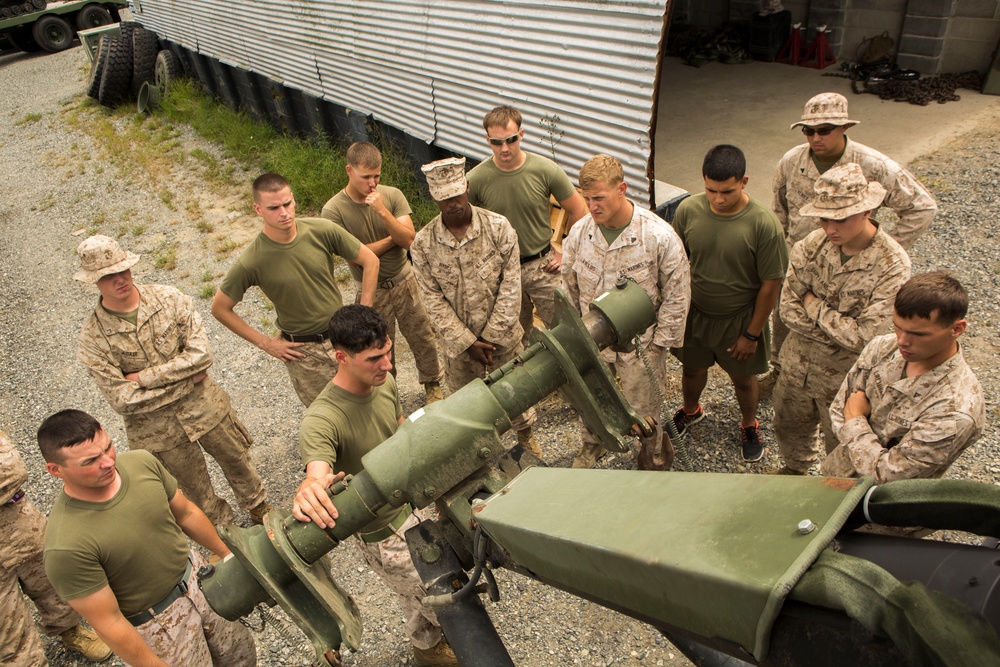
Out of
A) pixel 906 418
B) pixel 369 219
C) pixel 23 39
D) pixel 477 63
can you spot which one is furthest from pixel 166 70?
pixel 906 418

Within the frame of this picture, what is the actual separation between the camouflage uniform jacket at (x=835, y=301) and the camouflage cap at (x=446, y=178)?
6.22 ft

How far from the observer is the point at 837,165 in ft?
13.7

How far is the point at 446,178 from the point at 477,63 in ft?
10.7

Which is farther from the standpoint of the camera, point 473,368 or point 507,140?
point 473,368

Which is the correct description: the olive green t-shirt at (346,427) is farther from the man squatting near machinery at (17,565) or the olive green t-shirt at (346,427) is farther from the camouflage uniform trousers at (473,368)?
the man squatting near machinery at (17,565)

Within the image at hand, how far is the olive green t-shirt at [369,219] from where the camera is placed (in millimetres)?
5020

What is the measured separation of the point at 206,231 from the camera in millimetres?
8984

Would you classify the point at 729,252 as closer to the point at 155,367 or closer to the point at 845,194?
the point at 845,194

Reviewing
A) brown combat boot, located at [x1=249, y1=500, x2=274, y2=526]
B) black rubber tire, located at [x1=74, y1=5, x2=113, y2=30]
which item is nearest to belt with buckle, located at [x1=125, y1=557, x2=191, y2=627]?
brown combat boot, located at [x1=249, y1=500, x2=274, y2=526]

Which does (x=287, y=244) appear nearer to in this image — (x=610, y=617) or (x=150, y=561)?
(x=150, y=561)

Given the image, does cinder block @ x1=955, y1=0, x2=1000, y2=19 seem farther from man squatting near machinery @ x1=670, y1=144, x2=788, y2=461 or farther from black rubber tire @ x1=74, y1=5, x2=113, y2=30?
black rubber tire @ x1=74, y1=5, x2=113, y2=30

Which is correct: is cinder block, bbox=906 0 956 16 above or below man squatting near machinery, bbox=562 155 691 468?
above

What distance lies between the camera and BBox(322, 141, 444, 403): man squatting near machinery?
4.83m

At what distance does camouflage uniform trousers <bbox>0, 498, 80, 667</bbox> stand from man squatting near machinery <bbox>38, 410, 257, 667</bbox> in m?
1.00
